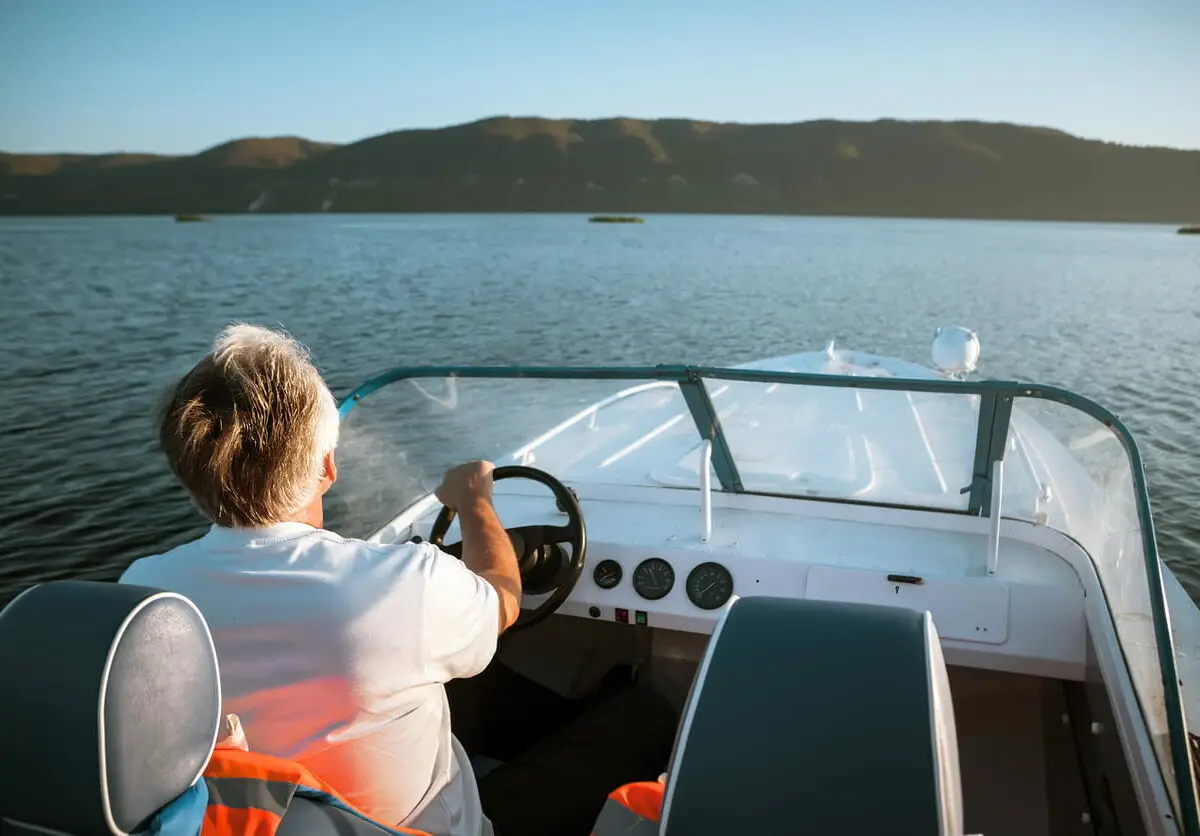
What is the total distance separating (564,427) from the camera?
14.4ft

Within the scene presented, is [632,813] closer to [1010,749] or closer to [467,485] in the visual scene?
[467,485]

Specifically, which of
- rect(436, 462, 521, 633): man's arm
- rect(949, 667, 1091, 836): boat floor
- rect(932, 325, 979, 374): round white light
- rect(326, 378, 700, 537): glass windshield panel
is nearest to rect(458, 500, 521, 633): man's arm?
rect(436, 462, 521, 633): man's arm

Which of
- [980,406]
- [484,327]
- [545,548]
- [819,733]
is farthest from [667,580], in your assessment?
[484,327]

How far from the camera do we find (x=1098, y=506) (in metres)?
2.72

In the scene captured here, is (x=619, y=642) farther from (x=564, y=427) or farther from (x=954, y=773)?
(x=954, y=773)


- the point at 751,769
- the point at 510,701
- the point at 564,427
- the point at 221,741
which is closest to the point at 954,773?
the point at 751,769

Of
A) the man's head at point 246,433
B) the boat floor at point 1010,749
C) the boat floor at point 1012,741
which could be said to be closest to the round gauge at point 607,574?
the boat floor at point 1012,741

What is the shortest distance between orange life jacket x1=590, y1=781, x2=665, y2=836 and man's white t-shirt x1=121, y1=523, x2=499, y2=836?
358mm

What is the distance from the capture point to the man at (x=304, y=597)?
144 centimetres

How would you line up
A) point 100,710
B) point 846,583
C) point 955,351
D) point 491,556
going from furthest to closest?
1. point 955,351
2. point 846,583
3. point 491,556
4. point 100,710

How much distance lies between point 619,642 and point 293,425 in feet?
6.90

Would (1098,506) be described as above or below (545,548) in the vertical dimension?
above

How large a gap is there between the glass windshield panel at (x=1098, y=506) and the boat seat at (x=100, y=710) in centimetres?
162

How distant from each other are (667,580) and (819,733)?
4.89 ft
